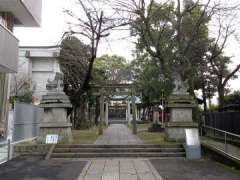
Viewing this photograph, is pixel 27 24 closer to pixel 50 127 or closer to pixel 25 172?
pixel 50 127

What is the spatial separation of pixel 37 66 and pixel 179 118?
18.9m

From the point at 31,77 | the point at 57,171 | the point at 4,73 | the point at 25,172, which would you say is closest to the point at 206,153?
the point at 57,171

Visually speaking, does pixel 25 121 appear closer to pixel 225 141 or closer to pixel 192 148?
pixel 192 148

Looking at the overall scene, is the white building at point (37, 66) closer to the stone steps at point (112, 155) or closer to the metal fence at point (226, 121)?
the metal fence at point (226, 121)

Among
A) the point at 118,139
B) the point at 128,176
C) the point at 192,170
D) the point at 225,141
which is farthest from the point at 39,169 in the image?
the point at 118,139

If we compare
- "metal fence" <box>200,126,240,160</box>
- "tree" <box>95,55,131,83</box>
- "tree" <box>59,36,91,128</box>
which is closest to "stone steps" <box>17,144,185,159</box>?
"metal fence" <box>200,126,240,160</box>

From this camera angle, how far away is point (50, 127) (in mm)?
13625

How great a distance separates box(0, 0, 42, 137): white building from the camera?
43.3 ft

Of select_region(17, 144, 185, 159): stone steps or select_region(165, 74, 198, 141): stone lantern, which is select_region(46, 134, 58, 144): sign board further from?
select_region(165, 74, 198, 141): stone lantern

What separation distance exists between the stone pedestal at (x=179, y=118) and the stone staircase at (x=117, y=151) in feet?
4.13

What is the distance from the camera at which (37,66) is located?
95.9 ft

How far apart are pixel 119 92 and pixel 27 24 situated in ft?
32.5

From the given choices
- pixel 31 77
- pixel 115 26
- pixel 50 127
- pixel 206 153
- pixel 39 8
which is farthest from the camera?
pixel 31 77

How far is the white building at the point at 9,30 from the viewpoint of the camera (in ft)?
43.3
